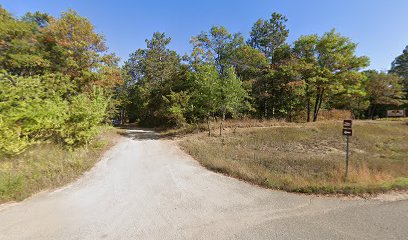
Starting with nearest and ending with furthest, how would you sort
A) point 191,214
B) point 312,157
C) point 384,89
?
point 191,214
point 312,157
point 384,89

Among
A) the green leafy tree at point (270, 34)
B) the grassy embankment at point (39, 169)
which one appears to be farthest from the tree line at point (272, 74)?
the grassy embankment at point (39, 169)

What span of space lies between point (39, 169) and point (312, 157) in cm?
1285

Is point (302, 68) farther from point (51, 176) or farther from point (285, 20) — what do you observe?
point (51, 176)

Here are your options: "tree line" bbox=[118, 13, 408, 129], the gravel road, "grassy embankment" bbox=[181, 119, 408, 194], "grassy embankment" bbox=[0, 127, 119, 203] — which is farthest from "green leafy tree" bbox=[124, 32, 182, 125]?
the gravel road

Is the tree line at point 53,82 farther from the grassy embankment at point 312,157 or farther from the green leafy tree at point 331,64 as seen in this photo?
the green leafy tree at point 331,64

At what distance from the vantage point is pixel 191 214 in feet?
15.3

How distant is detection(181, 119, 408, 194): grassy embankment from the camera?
6.39 metres

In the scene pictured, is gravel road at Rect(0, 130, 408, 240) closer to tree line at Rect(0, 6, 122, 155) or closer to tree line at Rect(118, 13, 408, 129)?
tree line at Rect(0, 6, 122, 155)

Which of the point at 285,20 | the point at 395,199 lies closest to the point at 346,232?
the point at 395,199

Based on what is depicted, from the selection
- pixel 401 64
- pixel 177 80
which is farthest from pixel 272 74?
pixel 401 64

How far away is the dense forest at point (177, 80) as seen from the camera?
29.3 feet

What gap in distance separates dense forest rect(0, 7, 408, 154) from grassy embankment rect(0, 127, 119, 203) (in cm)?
48

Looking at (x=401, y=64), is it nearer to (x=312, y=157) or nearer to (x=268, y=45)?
(x=268, y=45)

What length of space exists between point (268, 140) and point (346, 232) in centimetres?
1142
